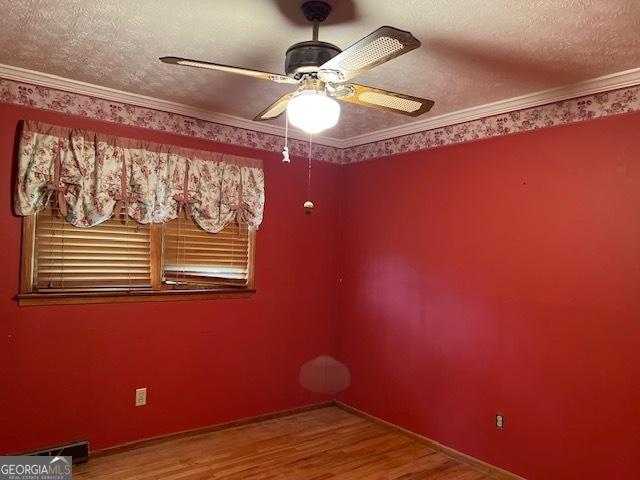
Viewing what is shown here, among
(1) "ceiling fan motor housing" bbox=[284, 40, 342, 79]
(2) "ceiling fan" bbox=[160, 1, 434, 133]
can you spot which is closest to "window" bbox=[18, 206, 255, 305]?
(2) "ceiling fan" bbox=[160, 1, 434, 133]

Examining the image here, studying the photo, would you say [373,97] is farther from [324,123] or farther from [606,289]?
[606,289]

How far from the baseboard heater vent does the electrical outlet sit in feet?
1.34

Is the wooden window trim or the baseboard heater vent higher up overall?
the wooden window trim

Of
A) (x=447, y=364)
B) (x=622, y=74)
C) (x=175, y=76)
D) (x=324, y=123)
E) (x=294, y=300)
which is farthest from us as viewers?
(x=294, y=300)

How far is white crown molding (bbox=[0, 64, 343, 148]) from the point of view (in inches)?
117

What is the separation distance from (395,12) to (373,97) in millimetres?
372

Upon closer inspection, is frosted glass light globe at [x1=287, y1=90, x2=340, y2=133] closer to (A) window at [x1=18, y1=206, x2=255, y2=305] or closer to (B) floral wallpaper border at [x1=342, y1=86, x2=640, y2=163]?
(B) floral wallpaper border at [x1=342, y1=86, x2=640, y2=163]

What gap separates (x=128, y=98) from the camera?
11.0 feet

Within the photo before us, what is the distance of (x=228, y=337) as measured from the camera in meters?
3.90

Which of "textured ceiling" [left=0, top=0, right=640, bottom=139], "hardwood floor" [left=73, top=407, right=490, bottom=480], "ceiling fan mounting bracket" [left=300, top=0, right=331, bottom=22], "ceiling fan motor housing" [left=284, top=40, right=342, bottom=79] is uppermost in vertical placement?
"textured ceiling" [left=0, top=0, right=640, bottom=139]

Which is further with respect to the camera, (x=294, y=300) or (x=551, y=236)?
(x=294, y=300)

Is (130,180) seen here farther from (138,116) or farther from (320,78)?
(320,78)

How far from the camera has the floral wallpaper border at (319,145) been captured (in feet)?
9.52

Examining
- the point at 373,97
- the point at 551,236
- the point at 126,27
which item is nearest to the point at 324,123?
the point at 373,97
